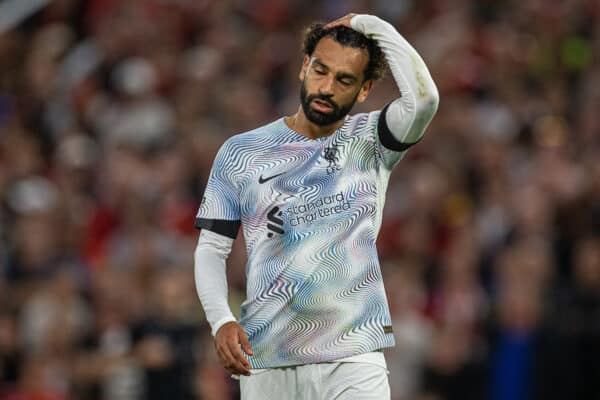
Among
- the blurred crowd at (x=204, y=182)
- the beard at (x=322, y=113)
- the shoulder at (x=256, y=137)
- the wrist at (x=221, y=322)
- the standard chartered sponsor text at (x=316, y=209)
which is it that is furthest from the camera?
the blurred crowd at (x=204, y=182)

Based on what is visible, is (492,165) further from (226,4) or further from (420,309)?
(226,4)

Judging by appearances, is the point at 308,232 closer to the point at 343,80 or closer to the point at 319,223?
the point at 319,223

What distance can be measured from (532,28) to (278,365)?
785 cm

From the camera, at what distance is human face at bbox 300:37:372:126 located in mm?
5926

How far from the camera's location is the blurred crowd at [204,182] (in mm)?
10102

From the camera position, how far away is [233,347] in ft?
18.4

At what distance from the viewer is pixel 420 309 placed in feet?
35.0

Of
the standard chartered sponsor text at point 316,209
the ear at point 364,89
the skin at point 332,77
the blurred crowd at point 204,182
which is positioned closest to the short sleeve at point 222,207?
the standard chartered sponsor text at point 316,209

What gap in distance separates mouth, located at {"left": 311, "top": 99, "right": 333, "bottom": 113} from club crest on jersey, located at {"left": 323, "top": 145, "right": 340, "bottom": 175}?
149mm

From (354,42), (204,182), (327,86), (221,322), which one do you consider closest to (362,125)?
(327,86)

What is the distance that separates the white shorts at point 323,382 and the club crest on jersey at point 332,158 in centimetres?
78

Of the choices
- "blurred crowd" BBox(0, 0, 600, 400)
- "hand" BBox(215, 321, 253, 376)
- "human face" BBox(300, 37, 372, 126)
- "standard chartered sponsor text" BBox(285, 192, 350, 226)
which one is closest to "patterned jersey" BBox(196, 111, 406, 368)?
"standard chartered sponsor text" BBox(285, 192, 350, 226)

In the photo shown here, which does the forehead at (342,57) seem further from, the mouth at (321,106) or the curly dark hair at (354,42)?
the mouth at (321,106)

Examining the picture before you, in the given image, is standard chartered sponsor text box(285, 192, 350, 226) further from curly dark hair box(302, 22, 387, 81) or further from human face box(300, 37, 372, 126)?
curly dark hair box(302, 22, 387, 81)
